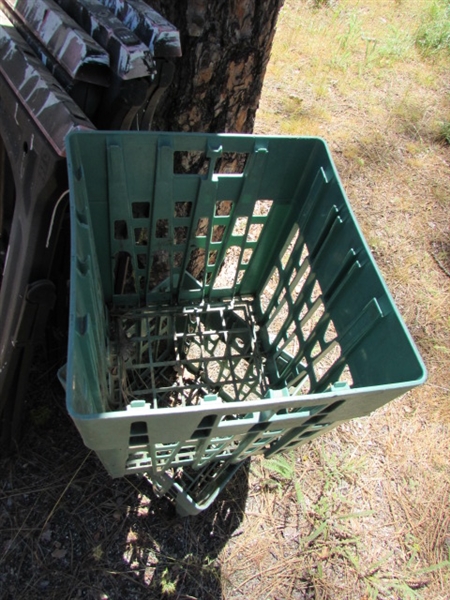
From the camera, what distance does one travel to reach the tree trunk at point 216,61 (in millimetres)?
1286

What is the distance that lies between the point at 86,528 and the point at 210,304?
85cm

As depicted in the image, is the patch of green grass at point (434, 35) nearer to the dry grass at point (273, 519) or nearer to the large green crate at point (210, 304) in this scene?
the dry grass at point (273, 519)

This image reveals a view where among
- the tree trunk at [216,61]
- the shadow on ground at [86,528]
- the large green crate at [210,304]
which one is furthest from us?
the shadow on ground at [86,528]

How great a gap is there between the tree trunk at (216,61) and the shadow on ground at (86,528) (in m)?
1.06

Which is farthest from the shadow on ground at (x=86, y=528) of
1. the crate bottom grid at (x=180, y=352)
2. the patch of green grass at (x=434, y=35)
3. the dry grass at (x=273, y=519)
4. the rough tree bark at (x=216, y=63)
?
the patch of green grass at (x=434, y=35)

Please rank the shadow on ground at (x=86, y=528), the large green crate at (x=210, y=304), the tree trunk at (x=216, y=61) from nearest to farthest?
the large green crate at (x=210, y=304) → the tree trunk at (x=216, y=61) → the shadow on ground at (x=86, y=528)

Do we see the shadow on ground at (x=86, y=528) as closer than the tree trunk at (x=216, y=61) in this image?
No

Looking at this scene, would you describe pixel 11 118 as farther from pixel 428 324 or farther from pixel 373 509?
pixel 428 324

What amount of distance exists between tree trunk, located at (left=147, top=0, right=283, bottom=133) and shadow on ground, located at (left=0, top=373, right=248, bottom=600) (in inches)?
41.9

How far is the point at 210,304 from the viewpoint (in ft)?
5.59

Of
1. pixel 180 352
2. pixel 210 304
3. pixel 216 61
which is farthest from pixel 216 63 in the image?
pixel 180 352

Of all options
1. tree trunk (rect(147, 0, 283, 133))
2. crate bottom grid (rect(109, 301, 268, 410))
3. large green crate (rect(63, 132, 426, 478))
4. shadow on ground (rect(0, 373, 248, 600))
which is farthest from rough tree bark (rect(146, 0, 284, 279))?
shadow on ground (rect(0, 373, 248, 600))

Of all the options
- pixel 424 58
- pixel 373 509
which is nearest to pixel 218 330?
pixel 373 509

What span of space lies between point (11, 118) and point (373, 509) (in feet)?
5.71
